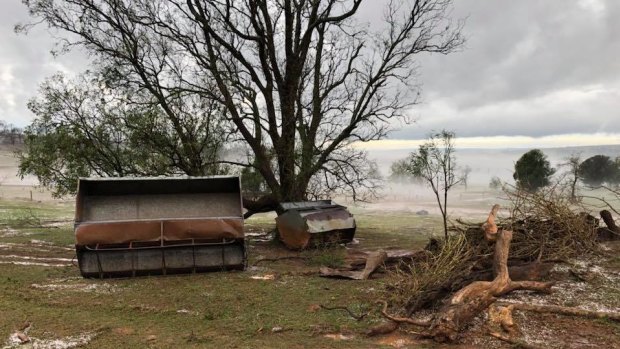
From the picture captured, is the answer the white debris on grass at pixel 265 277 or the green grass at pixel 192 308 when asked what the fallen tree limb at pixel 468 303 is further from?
the white debris on grass at pixel 265 277

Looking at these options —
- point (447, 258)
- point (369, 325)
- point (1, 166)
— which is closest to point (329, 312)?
point (369, 325)

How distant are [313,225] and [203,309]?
6555 mm

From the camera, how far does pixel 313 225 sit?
541 inches

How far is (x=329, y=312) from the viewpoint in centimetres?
721

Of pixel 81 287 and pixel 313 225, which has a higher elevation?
pixel 313 225

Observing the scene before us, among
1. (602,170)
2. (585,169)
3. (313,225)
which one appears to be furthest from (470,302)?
(602,170)

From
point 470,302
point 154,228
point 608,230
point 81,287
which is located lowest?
point 81,287

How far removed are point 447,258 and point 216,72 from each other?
10.4m

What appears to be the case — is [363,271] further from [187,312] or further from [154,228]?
[154,228]

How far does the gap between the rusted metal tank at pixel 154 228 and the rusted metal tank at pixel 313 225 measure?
114 inches

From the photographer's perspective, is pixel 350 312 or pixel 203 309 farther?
pixel 203 309

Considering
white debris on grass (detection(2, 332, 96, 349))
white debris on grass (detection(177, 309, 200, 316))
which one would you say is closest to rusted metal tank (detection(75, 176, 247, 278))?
white debris on grass (detection(177, 309, 200, 316))

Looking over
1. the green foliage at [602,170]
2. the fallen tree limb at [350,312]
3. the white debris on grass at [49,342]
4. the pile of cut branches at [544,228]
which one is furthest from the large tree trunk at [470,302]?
the green foliage at [602,170]

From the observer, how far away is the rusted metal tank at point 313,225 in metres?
13.7
